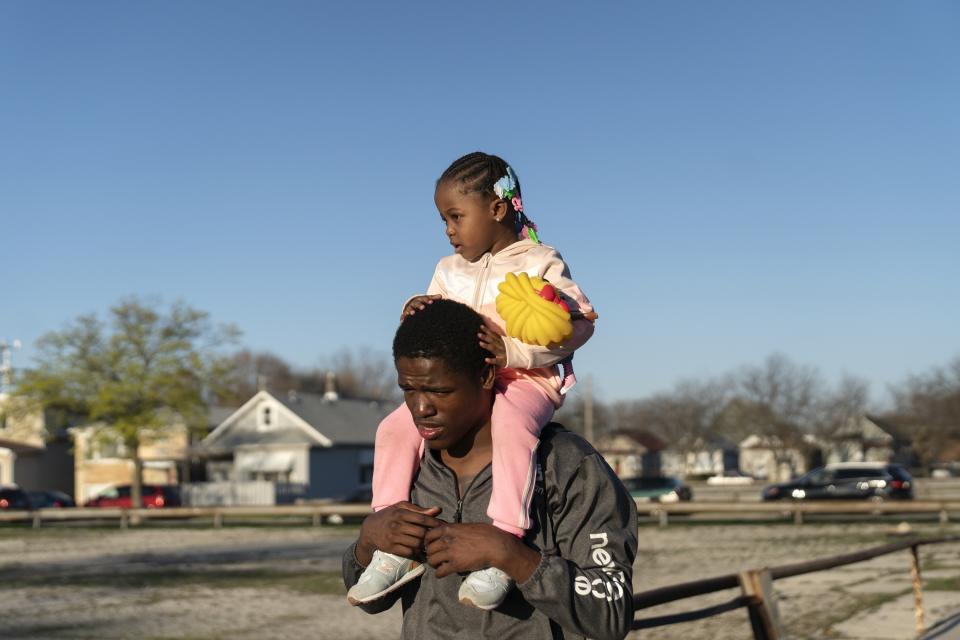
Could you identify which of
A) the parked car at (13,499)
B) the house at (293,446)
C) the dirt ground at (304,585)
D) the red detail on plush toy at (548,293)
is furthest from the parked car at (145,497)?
the red detail on plush toy at (548,293)

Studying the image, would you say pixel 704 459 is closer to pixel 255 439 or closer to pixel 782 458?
pixel 782 458

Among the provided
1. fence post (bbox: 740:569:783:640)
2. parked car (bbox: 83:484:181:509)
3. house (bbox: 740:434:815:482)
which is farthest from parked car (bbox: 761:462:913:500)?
house (bbox: 740:434:815:482)

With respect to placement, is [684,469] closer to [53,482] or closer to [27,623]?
[53,482]

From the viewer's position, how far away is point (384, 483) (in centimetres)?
241

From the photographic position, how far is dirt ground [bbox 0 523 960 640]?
10.9m

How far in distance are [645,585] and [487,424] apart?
44.0 feet

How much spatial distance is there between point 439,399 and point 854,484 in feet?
100

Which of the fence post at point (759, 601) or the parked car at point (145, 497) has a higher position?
the fence post at point (759, 601)

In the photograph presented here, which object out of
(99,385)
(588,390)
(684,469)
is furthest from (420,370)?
(684,469)

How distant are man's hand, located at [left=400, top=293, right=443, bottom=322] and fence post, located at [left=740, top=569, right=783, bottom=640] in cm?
248

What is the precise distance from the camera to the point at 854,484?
30578mm

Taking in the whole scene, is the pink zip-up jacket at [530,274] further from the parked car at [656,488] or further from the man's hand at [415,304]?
the parked car at [656,488]

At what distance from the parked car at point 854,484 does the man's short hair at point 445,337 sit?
3012cm

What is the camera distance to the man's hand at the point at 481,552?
6.92 feet
